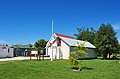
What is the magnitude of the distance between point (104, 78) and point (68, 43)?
921 inches

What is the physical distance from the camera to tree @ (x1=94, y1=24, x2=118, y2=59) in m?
48.9

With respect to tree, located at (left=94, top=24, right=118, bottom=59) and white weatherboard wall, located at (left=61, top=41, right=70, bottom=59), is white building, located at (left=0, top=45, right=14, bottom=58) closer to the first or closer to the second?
white weatherboard wall, located at (left=61, top=41, right=70, bottom=59)

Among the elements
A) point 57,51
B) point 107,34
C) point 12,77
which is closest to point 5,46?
point 57,51

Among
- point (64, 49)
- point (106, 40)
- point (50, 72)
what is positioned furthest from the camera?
point (106, 40)

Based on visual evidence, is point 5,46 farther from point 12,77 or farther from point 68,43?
point 12,77

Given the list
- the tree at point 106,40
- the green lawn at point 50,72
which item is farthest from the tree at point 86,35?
→ the green lawn at point 50,72

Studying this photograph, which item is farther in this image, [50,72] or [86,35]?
[86,35]

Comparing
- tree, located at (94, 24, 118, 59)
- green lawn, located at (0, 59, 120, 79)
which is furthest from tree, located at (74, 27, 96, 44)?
green lawn, located at (0, 59, 120, 79)

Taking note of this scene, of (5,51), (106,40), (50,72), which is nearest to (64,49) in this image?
(106,40)

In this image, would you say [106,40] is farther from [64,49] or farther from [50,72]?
[50,72]

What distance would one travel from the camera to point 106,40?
48.9 m

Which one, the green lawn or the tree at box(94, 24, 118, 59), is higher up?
the tree at box(94, 24, 118, 59)

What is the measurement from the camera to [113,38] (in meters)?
49.3

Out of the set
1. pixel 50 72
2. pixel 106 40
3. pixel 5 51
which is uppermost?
pixel 106 40
